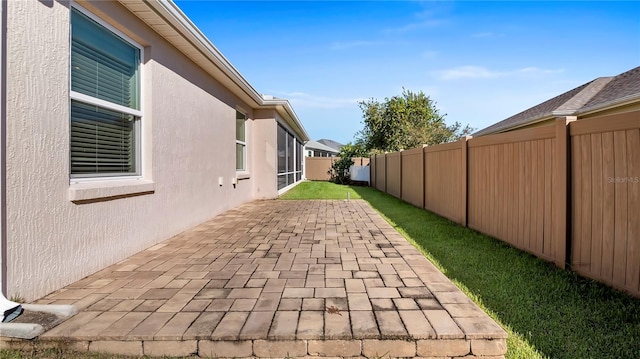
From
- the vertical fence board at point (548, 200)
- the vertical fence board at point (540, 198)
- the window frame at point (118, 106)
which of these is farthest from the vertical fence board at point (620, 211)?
the window frame at point (118, 106)

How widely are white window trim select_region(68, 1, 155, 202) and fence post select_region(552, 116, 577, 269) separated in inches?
193

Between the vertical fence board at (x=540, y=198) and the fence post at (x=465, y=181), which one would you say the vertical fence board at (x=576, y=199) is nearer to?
the vertical fence board at (x=540, y=198)

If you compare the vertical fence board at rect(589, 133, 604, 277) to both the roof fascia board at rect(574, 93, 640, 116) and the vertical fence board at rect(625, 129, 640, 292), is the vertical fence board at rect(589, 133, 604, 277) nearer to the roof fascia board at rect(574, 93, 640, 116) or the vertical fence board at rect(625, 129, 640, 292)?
the vertical fence board at rect(625, 129, 640, 292)

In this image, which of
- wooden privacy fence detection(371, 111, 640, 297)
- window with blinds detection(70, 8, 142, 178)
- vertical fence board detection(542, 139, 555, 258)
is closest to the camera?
wooden privacy fence detection(371, 111, 640, 297)

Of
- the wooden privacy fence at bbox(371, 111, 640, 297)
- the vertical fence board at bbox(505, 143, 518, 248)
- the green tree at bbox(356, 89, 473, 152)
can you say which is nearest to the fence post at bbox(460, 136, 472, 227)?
the wooden privacy fence at bbox(371, 111, 640, 297)

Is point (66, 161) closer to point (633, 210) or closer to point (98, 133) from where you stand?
point (98, 133)

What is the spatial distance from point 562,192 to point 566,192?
2.0 inches

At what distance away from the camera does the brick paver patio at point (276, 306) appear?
6.46 feet

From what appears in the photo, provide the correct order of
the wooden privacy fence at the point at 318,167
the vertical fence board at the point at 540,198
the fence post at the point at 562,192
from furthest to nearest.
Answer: the wooden privacy fence at the point at 318,167 → the vertical fence board at the point at 540,198 → the fence post at the point at 562,192

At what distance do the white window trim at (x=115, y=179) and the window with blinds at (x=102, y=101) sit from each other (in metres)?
0.02

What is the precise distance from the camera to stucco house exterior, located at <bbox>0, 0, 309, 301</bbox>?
2422 millimetres

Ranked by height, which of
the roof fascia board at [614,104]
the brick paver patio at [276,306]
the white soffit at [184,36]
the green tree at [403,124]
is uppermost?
the green tree at [403,124]

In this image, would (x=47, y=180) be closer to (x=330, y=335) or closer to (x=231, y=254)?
(x=231, y=254)

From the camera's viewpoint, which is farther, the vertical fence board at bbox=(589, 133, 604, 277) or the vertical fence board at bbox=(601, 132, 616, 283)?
the vertical fence board at bbox=(589, 133, 604, 277)
